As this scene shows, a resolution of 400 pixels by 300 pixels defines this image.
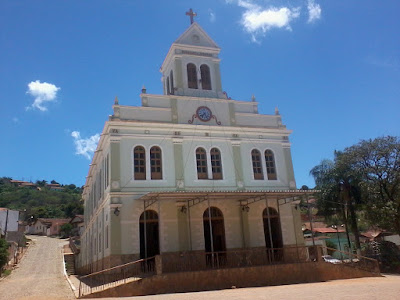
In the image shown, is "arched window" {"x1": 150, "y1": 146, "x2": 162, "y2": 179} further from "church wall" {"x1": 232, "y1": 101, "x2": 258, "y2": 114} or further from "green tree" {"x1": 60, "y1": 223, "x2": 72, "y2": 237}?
"green tree" {"x1": 60, "y1": 223, "x2": 72, "y2": 237}

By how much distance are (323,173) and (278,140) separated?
8793 mm

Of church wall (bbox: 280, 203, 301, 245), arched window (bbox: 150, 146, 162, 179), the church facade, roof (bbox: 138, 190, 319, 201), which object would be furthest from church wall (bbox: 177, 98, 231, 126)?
church wall (bbox: 280, 203, 301, 245)

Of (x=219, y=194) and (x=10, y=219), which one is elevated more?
(x=10, y=219)

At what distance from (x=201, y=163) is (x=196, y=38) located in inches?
340

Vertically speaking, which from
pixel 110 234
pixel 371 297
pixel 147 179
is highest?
pixel 147 179

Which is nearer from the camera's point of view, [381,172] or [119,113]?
[119,113]

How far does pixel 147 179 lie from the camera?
20062mm

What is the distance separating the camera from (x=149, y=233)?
20.0m

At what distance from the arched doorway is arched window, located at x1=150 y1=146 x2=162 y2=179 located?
1.97 meters

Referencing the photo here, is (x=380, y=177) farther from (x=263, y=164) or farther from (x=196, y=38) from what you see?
(x=196, y=38)

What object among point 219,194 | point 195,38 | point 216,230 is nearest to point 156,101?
point 195,38

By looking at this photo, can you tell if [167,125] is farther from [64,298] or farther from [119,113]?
[64,298]

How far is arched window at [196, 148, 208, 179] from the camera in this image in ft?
69.7

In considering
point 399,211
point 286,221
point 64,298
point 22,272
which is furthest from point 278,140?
point 22,272
